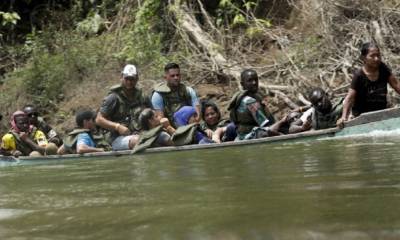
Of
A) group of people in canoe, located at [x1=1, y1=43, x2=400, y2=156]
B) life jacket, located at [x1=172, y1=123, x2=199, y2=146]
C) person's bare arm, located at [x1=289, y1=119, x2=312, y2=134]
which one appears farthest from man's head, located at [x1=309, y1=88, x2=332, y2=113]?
life jacket, located at [x1=172, y1=123, x2=199, y2=146]

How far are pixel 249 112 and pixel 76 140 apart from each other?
1.98 m

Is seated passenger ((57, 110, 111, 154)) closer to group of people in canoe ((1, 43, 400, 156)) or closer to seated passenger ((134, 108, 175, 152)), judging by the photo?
group of people in canoe ((1, 43, 400, 156))

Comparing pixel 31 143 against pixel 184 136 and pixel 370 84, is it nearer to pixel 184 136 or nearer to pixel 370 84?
pixel 184 136

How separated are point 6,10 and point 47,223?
13.4 meters

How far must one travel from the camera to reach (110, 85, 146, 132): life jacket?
793 centimetres

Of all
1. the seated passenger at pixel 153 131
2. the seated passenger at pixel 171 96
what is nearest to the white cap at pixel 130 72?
the seated passenger at pixel 171 96

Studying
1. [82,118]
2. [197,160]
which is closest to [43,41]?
[82,118]

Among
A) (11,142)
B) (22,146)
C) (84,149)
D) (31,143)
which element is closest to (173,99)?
(84,149)

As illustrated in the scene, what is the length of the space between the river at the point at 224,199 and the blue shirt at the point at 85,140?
1.91 meters

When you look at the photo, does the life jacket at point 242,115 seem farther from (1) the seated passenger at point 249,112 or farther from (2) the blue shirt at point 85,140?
(2) the blue shirt at point 85,140

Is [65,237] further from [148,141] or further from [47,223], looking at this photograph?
[148,141]

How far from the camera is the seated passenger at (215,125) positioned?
24.8 feet

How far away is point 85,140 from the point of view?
24.5ft

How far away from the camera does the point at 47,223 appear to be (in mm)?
2762
